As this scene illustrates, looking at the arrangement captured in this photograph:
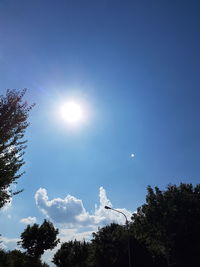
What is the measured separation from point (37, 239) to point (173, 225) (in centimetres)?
2505

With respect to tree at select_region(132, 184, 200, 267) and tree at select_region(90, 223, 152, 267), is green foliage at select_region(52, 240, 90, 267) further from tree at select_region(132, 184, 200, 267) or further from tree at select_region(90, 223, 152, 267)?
tree at select_region(132, 184, 200, 267)

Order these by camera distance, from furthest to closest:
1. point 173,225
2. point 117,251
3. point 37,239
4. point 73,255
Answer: point 73,255, point 37,239, point 117,251, point 173,225

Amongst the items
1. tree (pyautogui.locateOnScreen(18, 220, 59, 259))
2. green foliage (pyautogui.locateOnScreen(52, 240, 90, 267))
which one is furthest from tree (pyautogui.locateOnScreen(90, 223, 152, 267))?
green foliage (pyautogui.locateOnScreen(52, 240, 90, 267))

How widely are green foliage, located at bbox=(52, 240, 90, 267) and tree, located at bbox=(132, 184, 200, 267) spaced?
92.8ft

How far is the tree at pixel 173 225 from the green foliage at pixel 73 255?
2830 cm

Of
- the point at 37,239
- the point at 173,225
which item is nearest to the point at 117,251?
the point at 173,225

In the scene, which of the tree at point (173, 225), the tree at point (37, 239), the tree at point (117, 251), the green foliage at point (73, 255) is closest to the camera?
the tree at point (173, 225)

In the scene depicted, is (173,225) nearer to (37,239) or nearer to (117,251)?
(117,251)

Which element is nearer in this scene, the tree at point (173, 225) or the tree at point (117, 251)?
the tree at point (173, 225)

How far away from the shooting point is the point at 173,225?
32.6m

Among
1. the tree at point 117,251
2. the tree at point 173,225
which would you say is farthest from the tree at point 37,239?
the tree at point 173,225

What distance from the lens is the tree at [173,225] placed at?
1287 inches

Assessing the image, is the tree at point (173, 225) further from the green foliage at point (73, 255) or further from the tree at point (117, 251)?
the green foliage at point (73, 255)

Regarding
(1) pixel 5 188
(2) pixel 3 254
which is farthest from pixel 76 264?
(1) pixel 5 188
